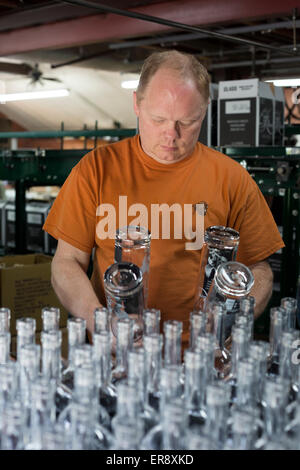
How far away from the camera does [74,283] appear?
1.49m

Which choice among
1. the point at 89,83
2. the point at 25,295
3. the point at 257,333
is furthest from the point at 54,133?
the point at 89,83

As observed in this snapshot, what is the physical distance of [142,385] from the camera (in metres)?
0.82

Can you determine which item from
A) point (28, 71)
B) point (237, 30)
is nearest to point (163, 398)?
point (237, 30)

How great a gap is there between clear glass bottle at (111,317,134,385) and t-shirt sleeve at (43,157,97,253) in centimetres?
69

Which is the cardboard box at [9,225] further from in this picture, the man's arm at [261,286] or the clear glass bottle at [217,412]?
the clear glass bottle at [217,412]

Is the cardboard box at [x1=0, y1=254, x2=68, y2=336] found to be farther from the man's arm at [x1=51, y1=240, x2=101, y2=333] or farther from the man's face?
the man's face

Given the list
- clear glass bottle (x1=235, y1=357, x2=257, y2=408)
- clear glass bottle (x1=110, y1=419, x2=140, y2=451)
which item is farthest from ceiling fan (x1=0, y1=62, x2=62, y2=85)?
clear glass bottle (x1=110, y1=419, x2=140, y2=451)

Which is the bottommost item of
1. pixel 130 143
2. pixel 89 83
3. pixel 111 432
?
pixel 111 432

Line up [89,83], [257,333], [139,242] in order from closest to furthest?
[139,242]
[257,333]
[89,83]

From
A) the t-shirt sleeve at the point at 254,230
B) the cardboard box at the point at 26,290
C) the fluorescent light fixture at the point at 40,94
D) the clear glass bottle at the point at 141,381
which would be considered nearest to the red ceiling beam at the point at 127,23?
the fluorescent light fixture at the point at 40,94

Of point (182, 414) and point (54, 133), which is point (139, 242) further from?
point (54, 133)

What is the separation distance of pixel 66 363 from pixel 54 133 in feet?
14.1

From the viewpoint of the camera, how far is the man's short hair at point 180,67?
1.44 meters

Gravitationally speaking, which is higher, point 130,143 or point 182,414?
point 130,143
